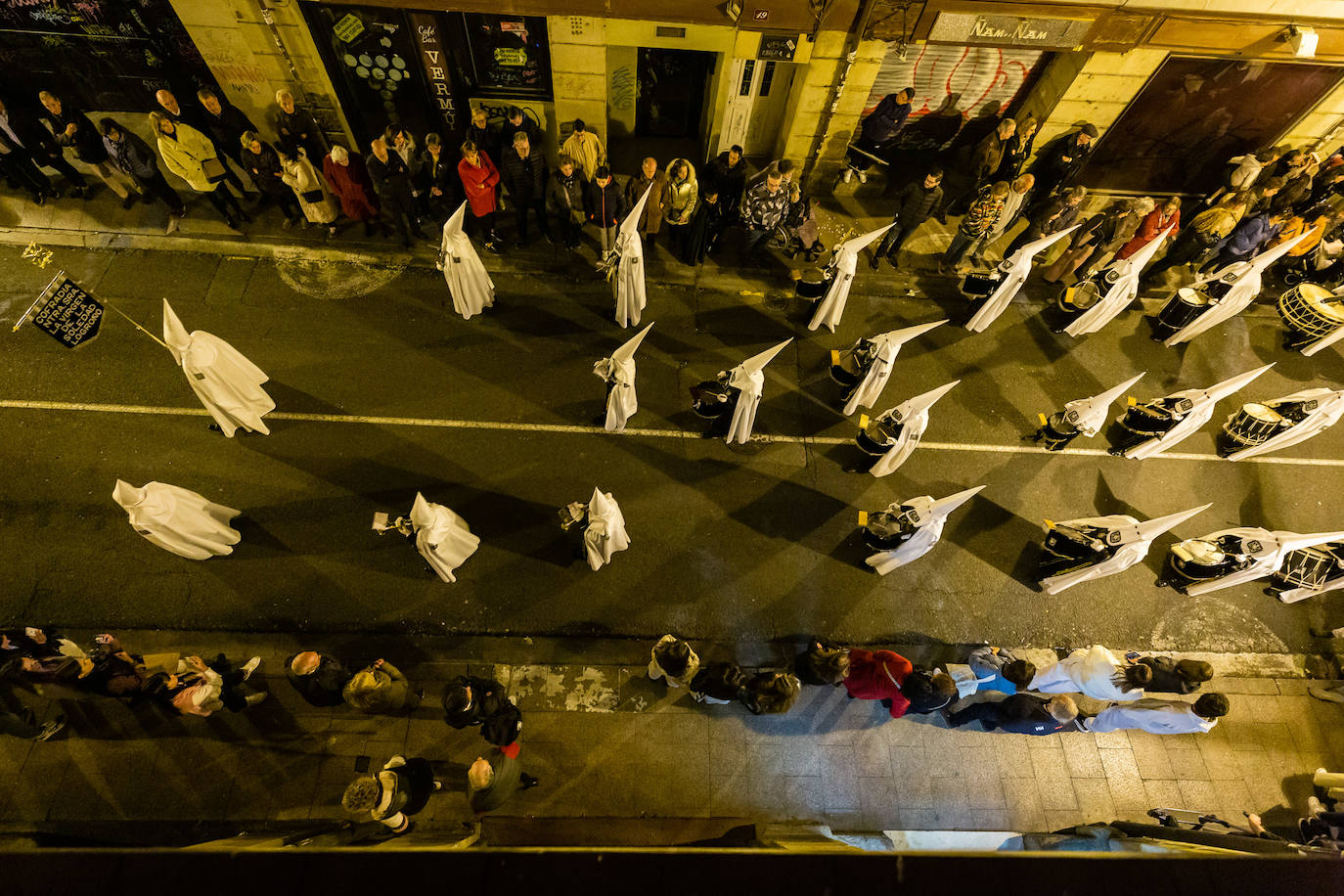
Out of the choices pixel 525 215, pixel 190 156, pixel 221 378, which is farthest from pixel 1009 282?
pixel 190 156

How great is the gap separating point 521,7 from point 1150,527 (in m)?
10.9

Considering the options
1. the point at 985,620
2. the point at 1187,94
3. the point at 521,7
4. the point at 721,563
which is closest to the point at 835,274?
the point at 721,563

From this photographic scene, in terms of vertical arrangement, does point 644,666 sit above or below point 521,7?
below

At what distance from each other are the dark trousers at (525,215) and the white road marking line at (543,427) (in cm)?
367

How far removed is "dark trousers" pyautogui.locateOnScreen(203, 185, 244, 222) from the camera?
1002cm

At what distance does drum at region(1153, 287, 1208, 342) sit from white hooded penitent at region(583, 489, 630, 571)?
1007 centimetres

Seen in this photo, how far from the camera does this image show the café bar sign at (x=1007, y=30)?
370 inches

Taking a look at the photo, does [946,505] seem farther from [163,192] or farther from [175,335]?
[163,192]

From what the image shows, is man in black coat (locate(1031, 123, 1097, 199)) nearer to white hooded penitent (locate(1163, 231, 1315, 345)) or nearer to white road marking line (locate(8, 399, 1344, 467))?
white hooded penitent (locate(1163, 231, 1315, 345))

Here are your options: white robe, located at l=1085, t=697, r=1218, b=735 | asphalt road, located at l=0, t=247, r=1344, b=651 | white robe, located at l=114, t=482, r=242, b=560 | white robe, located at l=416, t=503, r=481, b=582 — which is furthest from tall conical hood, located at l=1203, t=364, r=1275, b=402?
white robe, located at l=114, t=482, r=242, b=560

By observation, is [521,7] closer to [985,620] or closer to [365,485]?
[365,485]

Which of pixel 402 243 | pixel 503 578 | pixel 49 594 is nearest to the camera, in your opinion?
pixel 49 594

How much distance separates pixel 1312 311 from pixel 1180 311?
2.48 meters

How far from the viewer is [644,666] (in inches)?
300
